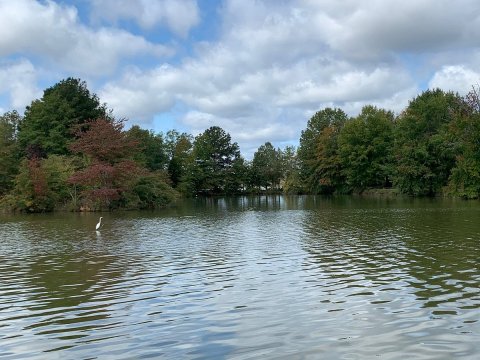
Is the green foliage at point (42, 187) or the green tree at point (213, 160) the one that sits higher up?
the green tree at point (213, 160)

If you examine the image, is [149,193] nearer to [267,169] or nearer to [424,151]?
[424,151]

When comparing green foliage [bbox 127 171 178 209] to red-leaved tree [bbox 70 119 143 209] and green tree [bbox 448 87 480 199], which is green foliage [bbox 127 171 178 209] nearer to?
red-leaved tree [bbox 70 119 143 209]

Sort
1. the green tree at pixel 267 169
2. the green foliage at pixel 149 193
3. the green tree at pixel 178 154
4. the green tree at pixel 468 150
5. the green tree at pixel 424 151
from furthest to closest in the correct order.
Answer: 1. the green tree at pixel 267 169
2. the green tree at pixel 178 154
3. the green tree at pixel 424 151
4. the green tree at pixel 468 150
5. the green foliage at pixel 149 193

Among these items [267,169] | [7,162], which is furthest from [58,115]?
[267,169]

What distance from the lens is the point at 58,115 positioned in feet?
183

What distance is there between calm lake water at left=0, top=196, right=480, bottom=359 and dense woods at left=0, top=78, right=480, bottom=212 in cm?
2504

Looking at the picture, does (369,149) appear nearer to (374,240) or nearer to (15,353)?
(374,240)

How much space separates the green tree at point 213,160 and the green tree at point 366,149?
100 ft

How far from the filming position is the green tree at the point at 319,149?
8450 centimetres

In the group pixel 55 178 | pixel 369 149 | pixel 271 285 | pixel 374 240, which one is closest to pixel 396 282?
pixel 271 285

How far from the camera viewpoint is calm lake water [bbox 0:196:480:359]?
7391 millimetres

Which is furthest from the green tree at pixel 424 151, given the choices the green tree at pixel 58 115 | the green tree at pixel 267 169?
the green tree at pixel 267 169

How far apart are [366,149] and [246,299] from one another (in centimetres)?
7041

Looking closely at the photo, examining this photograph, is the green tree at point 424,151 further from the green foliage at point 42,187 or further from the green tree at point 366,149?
the green foliage at point 42,187
